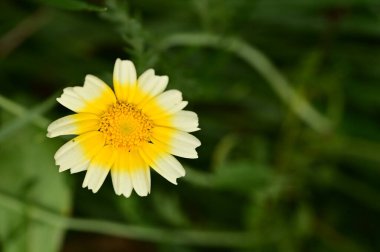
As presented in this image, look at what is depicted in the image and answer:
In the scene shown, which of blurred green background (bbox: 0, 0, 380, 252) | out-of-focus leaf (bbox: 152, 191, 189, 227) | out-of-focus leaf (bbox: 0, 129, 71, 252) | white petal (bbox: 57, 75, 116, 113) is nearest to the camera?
white petal (bbox: 57, 75, 116, 113)

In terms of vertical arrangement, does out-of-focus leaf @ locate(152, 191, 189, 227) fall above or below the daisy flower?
above


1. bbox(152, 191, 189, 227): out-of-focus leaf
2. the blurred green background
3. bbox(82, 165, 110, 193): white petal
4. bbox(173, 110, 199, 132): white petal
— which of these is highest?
the blurred green background

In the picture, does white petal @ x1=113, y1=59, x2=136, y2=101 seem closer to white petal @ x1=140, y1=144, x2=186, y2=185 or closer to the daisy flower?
the daisy flower

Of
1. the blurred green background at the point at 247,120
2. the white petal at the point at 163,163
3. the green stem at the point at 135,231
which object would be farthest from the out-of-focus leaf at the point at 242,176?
the white petal at the point at 163,163

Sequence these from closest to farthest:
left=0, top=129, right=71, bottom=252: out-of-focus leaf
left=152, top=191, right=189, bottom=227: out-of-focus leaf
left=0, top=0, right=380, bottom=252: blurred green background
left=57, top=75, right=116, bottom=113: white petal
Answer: left=57, top=75, right=116, bottom=113: white petal, left=0, top=129, right=71, bottom=252: out-of-focus leaf, left=0, top=0, right=380, bottom=252: blurred green background, left=152, top=191, right=189, bottom=227: out-of-focus leaf

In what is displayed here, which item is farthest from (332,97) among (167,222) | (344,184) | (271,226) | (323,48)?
(167,222)

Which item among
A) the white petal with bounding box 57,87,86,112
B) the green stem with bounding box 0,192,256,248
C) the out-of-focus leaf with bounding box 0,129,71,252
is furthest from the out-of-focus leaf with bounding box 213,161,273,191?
the white petal with bounding box 57,87,86,112

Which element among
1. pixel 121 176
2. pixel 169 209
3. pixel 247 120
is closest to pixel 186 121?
pixel 121 176

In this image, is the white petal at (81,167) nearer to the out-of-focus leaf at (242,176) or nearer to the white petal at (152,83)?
the white petal at (152,83)
